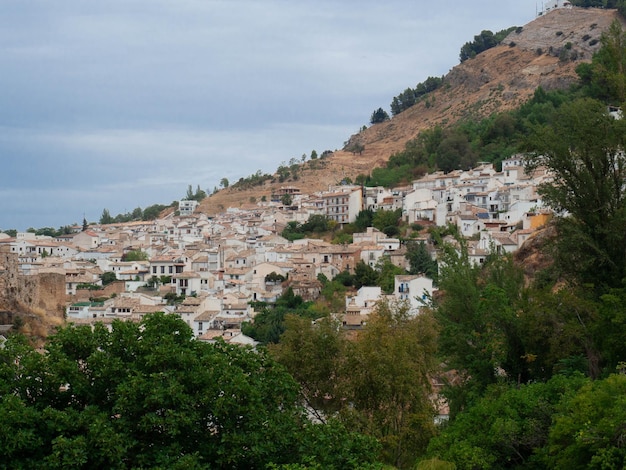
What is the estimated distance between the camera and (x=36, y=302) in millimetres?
32281

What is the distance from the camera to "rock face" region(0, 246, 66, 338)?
1116 inches

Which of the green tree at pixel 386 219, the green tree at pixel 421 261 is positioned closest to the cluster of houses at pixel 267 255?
the green tree at pixel 386 219

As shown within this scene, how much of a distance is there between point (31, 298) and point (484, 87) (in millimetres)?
69866

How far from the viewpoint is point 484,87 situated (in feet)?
304

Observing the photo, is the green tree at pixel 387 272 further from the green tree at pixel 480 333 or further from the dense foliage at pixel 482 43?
the dense foliage at pixel 482 43

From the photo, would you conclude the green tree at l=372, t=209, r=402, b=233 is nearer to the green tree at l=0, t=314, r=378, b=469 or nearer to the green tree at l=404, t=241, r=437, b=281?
the green tree at l=404, t=241, r=437, b=281

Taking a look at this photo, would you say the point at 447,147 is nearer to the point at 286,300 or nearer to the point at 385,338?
the point at 286,300

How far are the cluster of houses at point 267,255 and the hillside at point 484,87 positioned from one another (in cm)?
1795

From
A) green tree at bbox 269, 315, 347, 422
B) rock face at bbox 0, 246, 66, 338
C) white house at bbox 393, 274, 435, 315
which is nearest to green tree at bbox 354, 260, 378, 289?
white house at bbox 393, 274, 435, 315

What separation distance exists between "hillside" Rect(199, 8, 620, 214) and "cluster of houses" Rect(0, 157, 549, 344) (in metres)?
18.0

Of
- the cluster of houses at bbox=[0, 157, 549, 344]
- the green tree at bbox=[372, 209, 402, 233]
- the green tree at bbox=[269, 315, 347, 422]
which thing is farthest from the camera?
the green tree at bbox=[372, 209, 402, 233]

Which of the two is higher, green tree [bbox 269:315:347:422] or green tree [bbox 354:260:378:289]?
green tree [bbox 269:315:347:422]

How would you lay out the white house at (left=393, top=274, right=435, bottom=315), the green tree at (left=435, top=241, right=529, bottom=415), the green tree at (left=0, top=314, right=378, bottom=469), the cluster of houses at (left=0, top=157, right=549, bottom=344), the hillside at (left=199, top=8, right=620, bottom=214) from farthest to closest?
the hillside at (left=199, top=8, right=620, bottom=214), the cluster of houses at (left=0, top=157, right=549, bottom=344), the white house at (left=393, top=274, right=435, bottom=315), the green tree at (left=435, top=241, right=529, bottom=415), the green tree at (left=0, top=314, right=378, bottom=469)

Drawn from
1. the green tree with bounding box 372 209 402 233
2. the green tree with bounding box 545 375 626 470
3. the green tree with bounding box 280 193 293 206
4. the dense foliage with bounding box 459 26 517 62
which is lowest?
the green tree with bounding box 545 375 626 470
